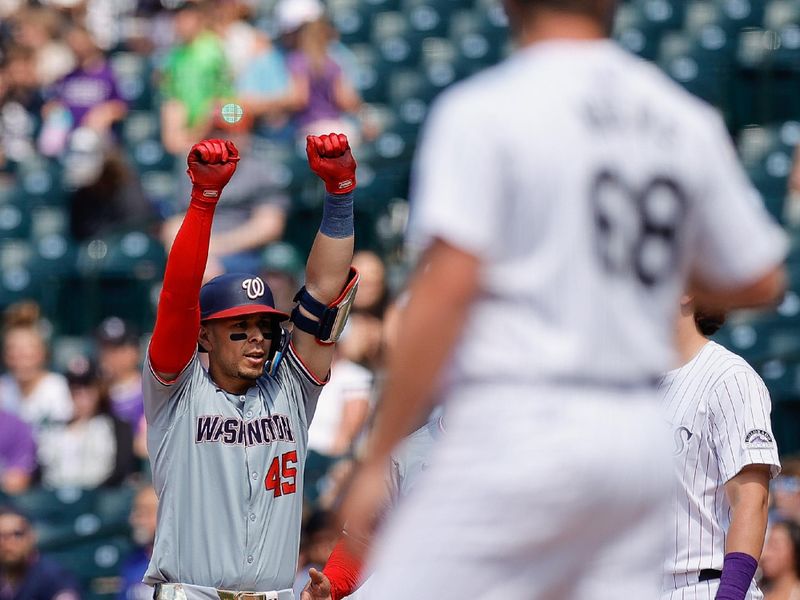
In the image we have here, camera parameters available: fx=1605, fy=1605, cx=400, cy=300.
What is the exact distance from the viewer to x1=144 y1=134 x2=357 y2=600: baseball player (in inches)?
166

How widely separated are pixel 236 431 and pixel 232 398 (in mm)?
116

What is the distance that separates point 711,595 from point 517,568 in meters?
1.81

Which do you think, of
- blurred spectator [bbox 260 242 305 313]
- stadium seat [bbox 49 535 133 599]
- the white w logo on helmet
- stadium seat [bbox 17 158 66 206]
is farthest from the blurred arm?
stadium seat [bbox 17 158 66 206]

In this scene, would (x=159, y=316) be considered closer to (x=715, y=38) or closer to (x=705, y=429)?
(x=705, y=429)

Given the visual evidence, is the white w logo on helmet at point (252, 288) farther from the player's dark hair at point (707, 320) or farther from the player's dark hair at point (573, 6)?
the player's dark hair at point (573, 6)

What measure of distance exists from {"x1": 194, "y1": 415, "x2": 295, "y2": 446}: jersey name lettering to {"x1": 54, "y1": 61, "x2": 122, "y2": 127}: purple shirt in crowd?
8025 mm

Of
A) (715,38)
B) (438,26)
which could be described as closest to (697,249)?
(715,38)

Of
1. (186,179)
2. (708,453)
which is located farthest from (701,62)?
(708,453)

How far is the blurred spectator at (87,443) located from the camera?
9.04 meters

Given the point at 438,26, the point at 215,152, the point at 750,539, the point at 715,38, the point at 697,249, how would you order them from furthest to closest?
the point at 438,26 → the point at 715,38 → the point at 215,152 → the point at 750,539 → the point at 697,249

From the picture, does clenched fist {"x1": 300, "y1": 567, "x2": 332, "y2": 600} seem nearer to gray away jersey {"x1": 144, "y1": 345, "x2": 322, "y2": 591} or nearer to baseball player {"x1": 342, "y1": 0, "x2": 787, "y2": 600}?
gray away jersey {"x1": 144, "y1": 345, "x2": 322, "y2": 591}

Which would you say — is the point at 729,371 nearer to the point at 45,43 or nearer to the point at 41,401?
the point at 41,401

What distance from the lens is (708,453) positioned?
4148mm

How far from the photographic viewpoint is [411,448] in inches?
177
